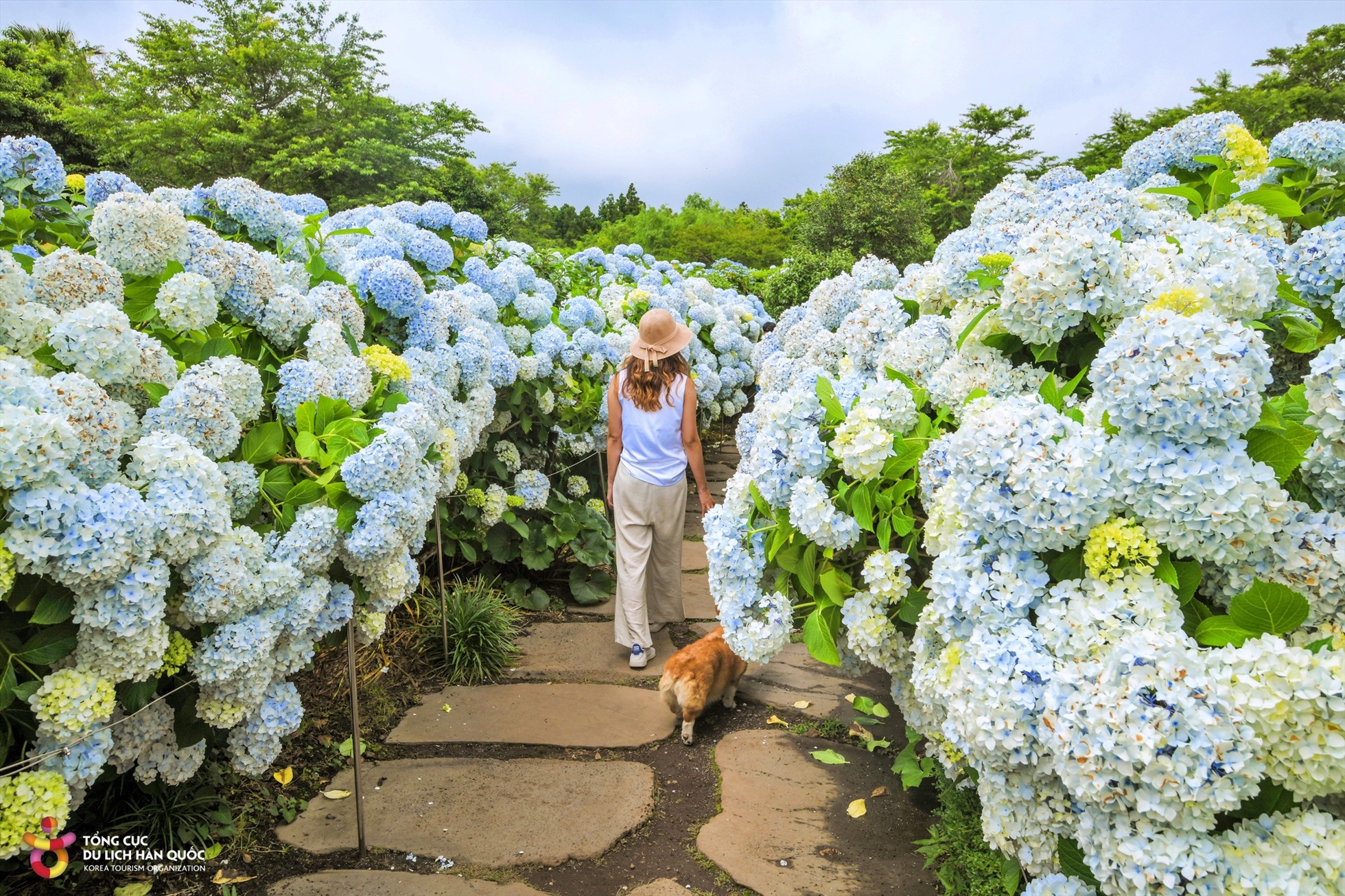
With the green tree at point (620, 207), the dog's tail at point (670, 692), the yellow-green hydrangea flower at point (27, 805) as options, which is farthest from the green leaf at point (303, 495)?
the green tree at point (620, 207)

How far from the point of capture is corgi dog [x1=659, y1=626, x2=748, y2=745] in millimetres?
3338

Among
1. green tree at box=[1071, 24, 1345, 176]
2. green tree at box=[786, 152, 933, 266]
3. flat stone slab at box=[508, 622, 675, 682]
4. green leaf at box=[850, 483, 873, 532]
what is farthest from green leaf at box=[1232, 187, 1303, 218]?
green tree at box=[1071, 24, 1345, 176]

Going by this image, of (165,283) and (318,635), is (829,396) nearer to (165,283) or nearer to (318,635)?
(318,635)

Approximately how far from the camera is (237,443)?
207 centimetres

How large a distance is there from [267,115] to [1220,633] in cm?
2878

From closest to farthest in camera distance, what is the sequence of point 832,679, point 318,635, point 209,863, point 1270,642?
point 1270,642 < point 318,635 < point 209,863 < point 832,679

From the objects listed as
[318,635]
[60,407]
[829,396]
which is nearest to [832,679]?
[829,396]

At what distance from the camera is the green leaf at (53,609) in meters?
1.64

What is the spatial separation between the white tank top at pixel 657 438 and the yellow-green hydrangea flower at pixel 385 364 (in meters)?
1.61

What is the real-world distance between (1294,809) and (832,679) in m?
→ 2.74

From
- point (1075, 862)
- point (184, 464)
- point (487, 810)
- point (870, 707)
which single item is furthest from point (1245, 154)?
point (487, 810)

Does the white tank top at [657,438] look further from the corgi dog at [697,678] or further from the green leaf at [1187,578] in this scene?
the green leaf at [1187,578]

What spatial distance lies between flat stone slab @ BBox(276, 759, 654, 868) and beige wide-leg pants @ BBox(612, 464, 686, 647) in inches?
44.9

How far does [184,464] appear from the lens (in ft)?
5.72
